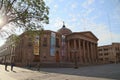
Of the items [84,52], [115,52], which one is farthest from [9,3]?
[115,52]

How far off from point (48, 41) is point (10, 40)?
41066 mm

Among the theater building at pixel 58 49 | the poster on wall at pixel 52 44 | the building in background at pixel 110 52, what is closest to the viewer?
the theater building at pixel 58 49

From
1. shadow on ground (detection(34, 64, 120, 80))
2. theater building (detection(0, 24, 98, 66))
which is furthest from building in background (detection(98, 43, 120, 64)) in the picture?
shadow on ground (detection(34, 64, 120, 80))

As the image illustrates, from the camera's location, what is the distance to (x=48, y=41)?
64.2 meters

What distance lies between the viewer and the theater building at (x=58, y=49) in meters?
61.7

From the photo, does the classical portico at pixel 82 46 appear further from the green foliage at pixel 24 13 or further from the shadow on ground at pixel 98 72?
the green foliage at pixel 24 13

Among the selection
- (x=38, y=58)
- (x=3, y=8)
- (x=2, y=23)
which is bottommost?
(x=38, y=58)

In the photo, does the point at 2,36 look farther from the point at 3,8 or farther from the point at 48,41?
the point at 48,41

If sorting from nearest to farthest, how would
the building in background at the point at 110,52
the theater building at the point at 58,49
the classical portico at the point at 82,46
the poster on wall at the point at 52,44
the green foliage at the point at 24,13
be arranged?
the green foliage at the point at 24,13, the theater building at the point at 58,49, the poster on wall at the point at 52,44, the classical portico at the point at 82,46, the building in background at the point at 110,52

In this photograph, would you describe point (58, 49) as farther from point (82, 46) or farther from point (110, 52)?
point (110, 52)

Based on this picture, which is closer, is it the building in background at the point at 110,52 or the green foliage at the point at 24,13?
the green foliage at the point at 24,13

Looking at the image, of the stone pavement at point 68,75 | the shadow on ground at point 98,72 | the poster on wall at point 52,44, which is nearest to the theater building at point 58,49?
the poster on wall at point 52,44

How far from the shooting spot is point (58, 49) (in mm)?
67312

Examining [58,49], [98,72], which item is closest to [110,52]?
[58,49]
